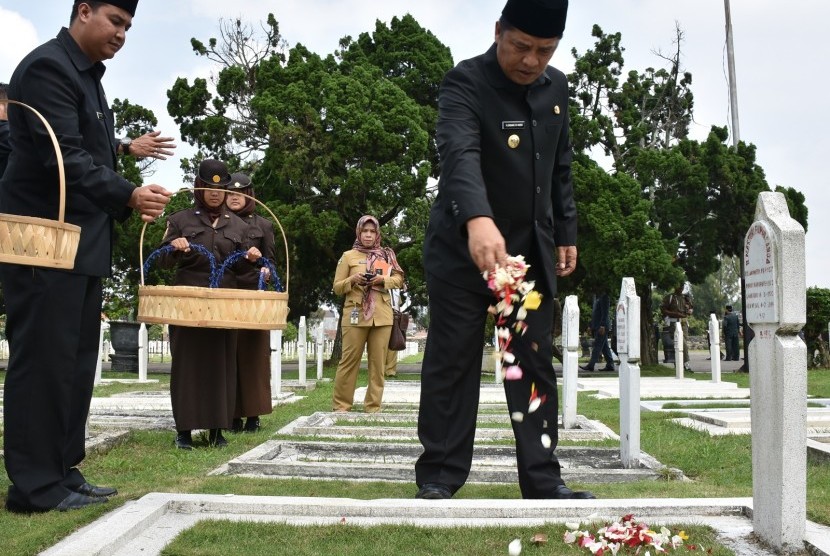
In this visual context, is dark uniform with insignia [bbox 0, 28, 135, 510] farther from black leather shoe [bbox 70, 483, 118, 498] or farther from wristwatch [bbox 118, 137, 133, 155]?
wristwatch [bbox 118, 137, 133, 155]

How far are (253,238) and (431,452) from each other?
3.83 metres

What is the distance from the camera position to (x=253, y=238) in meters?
7.55

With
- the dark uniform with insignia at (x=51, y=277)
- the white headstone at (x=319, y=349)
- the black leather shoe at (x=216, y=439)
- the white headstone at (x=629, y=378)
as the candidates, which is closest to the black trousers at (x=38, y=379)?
the dark uniform with insignia at (x=51, y=277)

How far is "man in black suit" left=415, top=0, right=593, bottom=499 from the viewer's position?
4141 mm

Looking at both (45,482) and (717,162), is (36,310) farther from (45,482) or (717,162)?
(717,162)

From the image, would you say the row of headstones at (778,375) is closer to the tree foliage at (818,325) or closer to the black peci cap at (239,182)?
the black peci cap at (239,182)

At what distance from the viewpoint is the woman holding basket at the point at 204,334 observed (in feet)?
21.7

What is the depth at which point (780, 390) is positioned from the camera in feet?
10.8

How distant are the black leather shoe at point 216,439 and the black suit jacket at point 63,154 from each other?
276 centimetres

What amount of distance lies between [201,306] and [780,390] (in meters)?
3.89

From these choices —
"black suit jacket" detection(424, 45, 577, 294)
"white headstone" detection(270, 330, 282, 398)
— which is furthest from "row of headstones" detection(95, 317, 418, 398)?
"black suit jacket" detection(424, 45, 577, 294)

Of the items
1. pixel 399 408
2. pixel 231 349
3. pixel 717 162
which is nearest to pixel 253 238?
pixel 231 349

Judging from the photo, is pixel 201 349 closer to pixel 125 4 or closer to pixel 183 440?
pixel 183 440

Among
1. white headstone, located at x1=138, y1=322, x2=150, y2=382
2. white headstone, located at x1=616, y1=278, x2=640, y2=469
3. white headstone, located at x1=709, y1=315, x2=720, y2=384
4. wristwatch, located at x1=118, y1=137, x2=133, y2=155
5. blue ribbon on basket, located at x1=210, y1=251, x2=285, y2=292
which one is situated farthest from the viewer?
white headstone, located at x1=138, y1=322, x2=150, y2=382
